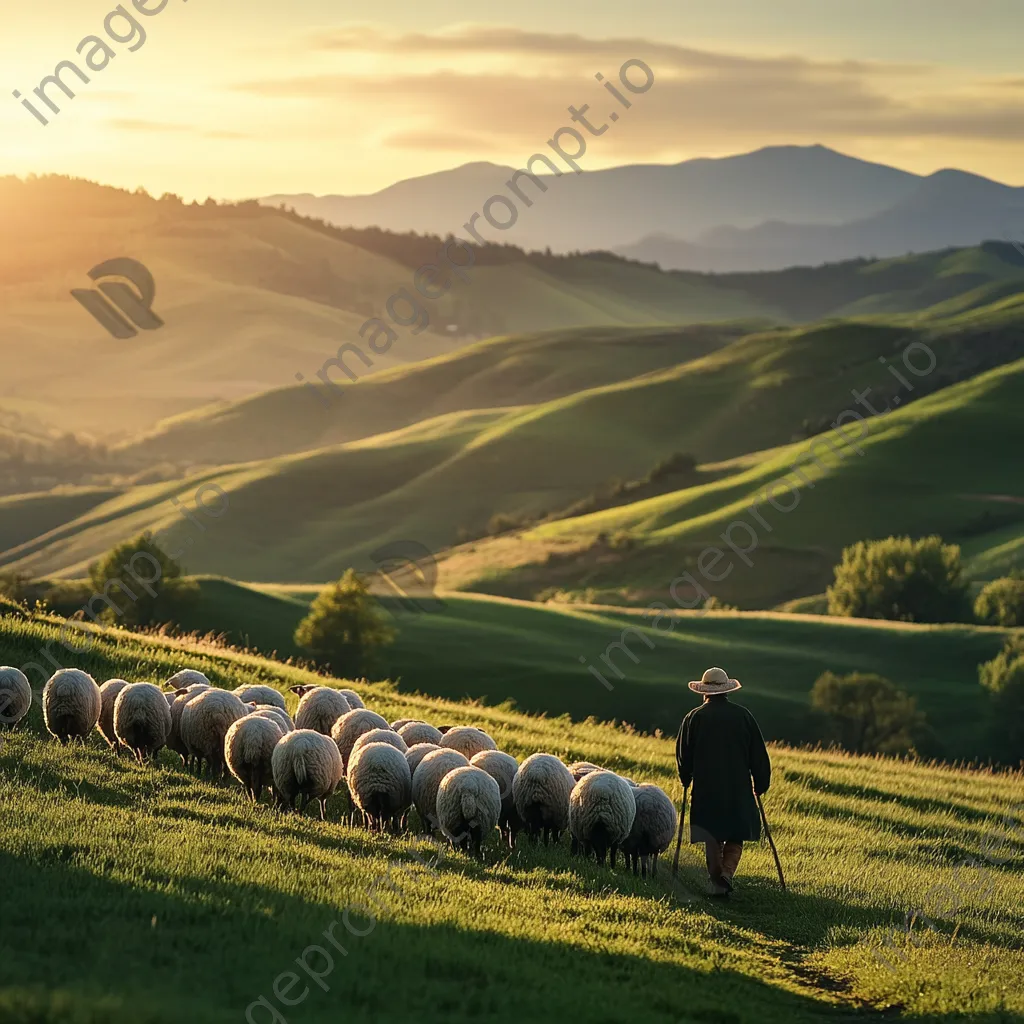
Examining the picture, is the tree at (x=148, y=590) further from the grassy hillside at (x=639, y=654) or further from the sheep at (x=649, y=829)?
the sheep at (x=649, y=829)

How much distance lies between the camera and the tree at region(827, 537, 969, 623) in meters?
105

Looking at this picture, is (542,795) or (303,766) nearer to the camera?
(303,766)

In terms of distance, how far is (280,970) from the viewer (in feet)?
36.6

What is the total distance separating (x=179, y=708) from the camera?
22.3 m

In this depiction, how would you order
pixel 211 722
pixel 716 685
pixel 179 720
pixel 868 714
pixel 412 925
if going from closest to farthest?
1. pixel 412 925
2. pixel 716 685
3. pixel 211 722
4. pixel 179 720
5. pixel 868 714

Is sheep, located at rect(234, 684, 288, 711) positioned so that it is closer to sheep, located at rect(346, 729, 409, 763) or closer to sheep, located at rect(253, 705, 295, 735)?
sheep, located at rect(253, 705, 295, 735)

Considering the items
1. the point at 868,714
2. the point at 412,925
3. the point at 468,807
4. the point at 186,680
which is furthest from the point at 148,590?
the point at 412,925

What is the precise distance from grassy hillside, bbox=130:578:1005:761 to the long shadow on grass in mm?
56743

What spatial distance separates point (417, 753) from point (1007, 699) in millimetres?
62246

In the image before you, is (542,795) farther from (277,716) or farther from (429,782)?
(277,716)

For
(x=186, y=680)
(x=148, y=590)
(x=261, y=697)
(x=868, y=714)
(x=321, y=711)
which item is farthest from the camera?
(x=148, y=590)

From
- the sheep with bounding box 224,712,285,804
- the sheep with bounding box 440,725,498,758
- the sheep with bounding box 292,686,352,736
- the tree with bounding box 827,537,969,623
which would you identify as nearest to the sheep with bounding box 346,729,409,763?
the sheep with bounding box 224,712,285,804

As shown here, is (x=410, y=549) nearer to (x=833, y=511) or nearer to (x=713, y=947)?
(x=833, y=511)

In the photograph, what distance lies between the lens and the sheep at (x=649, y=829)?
19594mm
